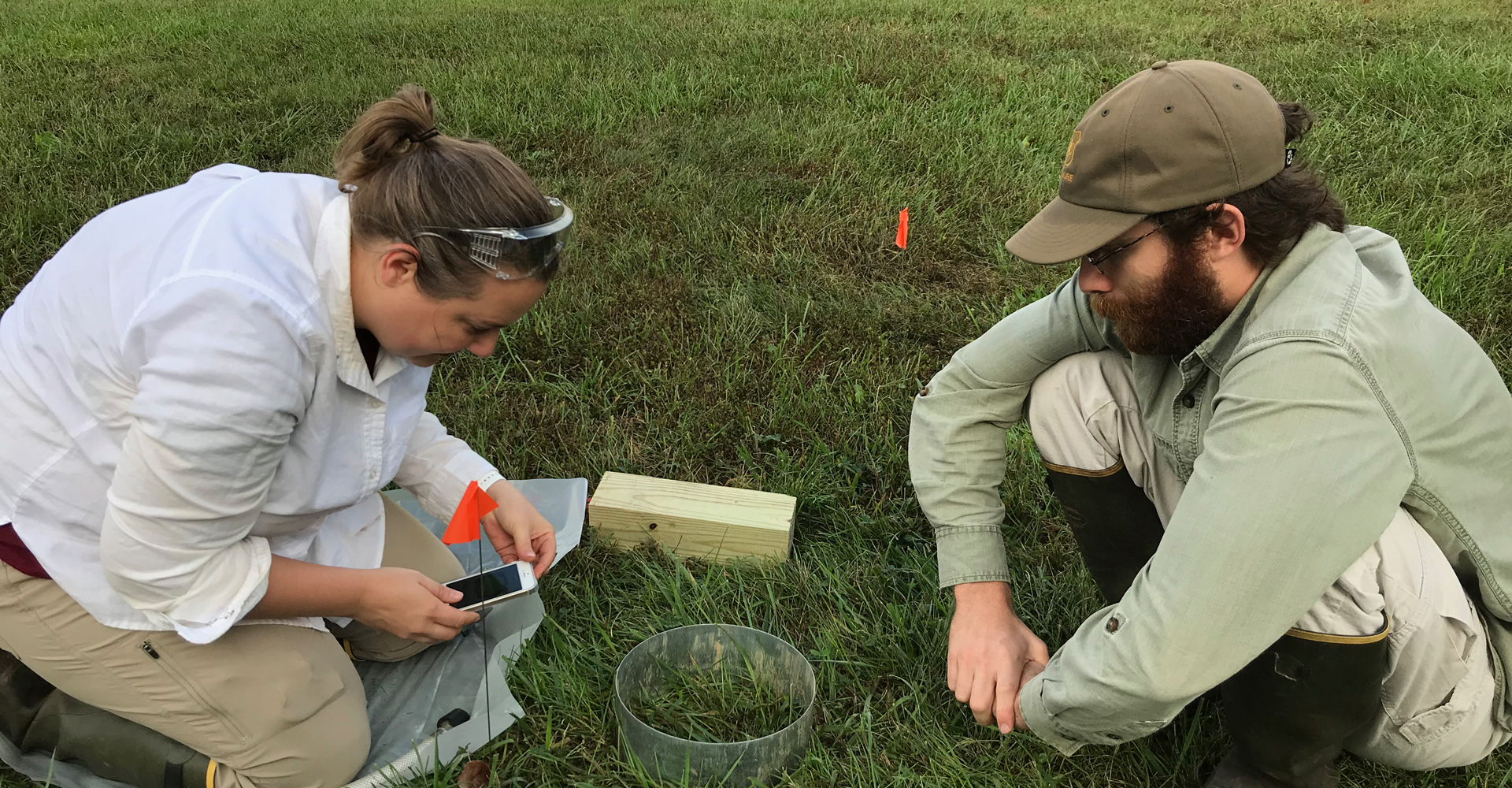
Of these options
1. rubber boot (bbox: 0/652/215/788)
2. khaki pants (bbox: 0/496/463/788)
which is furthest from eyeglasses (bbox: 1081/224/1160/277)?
rubber boot (bbox: 0/652/215/788)

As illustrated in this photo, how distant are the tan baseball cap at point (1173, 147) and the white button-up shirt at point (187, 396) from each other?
126cm

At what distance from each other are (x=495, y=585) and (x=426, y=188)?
0.95 m

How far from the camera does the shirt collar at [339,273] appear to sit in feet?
5.51

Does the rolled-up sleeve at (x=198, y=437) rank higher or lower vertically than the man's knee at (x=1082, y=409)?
higher

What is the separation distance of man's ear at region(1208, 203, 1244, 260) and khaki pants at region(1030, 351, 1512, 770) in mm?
380

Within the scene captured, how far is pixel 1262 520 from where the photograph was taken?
57.4 inches

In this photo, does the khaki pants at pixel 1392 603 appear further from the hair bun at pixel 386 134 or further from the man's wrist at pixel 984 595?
the hair bun at pixel 386 134

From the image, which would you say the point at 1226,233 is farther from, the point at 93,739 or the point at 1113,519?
the point at 93,739

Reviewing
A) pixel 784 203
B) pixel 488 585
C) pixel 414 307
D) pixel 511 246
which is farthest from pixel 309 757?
pixel 784 203

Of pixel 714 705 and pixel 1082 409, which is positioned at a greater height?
pixel 1082 409

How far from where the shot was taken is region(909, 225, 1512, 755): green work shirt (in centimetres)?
146

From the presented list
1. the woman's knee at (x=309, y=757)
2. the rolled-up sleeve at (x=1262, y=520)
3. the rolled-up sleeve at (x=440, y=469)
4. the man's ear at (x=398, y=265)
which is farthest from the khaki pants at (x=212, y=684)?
the rolled-up sleeve at (x=1262, y=520)

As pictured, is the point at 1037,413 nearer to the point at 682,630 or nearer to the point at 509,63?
the point at 682,630

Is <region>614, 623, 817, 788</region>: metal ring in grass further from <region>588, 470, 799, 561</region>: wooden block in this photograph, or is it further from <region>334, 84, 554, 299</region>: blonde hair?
<region>334, 84, 554, 299</region>: blonde hair
